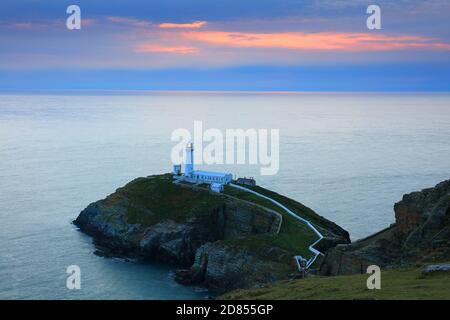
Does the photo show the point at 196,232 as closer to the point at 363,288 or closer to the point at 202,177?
the point at 202,177

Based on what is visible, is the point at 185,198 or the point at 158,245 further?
the point at 185,198

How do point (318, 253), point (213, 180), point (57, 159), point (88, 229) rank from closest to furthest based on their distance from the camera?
point (318, 253)
point (88, 229)
point (213, 180)
point (57, 159)

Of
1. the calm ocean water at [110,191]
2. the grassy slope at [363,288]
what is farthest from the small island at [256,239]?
the calm ocean water at [110,191]

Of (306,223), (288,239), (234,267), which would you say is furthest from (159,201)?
(288,239)

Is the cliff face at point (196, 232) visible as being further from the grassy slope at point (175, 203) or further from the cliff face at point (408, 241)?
the cliff face at point (408, 241)
